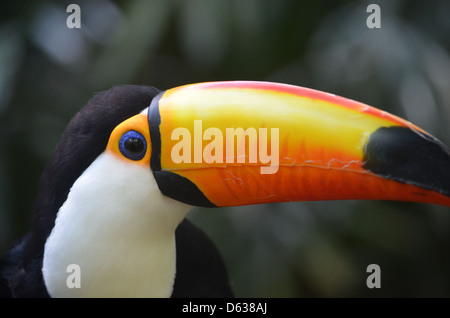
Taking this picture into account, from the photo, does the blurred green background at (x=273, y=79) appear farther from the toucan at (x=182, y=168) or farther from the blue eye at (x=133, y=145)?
the blue eye at (x=133, y=145)

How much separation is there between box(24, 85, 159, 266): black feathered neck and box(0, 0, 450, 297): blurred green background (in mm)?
1069

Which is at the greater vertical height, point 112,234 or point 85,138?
point 85,138

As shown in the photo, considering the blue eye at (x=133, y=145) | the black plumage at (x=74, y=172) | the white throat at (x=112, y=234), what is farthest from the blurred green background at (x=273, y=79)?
the blue eye at (x=133, y=145)

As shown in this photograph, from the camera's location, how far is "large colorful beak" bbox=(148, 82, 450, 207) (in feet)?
Answer: 4.08

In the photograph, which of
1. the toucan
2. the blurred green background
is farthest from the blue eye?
the blurred green background

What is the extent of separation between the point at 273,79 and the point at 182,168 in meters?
1.44

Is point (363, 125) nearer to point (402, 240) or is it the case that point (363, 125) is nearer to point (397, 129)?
point (397, 129)

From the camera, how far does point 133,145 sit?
1418 millimetres

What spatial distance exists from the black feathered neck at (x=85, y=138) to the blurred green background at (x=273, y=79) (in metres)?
1.07

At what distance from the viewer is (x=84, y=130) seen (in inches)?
57.7

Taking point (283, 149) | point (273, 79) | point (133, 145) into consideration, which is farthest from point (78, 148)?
point (273, 79)

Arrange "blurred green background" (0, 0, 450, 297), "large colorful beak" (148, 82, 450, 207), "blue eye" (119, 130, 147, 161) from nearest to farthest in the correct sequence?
1. "large colorful beak" (148, 82, 450, 207)
2. "blue eye" (119, 130, 147, 161)
3. "blurred green background" (0, 0, 450, 297)

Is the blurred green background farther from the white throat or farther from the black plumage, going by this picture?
the white throat

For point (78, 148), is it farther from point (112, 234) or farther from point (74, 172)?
point (112, 234)
